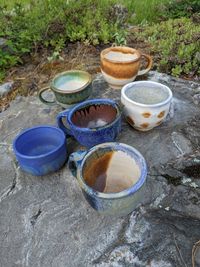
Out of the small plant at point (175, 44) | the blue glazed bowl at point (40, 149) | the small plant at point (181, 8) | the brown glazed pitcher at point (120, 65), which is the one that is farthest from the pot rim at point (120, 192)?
the small plant at point (181, 8)

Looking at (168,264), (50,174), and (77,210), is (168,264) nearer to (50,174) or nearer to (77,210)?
(77,210)

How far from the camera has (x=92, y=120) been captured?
83.4 inches

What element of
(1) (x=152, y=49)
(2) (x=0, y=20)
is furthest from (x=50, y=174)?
(2) (x=0, y=20)

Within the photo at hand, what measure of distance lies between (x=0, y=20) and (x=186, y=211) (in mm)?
2834

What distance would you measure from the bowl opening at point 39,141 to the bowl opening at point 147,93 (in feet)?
1.74

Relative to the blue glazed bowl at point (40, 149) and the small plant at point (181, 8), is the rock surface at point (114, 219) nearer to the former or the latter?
the blue glazed bowl at point (40, 149)

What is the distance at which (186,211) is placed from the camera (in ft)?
5.80

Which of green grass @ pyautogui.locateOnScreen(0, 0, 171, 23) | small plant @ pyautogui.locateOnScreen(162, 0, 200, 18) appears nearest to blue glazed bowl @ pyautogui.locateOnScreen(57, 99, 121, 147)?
green grass @ pyautogui.locateOnScreen(0, 0, 171, 23)

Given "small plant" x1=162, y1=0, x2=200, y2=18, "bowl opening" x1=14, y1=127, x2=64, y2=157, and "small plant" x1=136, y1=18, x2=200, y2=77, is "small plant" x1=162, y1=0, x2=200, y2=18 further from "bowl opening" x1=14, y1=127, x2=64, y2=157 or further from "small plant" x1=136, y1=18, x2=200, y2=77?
"bowl opening" x1=14, y1=127, x2=64, y2=157

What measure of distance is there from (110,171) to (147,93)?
630 millimetres

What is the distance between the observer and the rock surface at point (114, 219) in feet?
5.32

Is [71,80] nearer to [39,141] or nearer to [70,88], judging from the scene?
[70,88]

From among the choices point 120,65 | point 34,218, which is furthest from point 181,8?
point 34,218

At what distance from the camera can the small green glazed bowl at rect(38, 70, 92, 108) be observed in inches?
86.0
